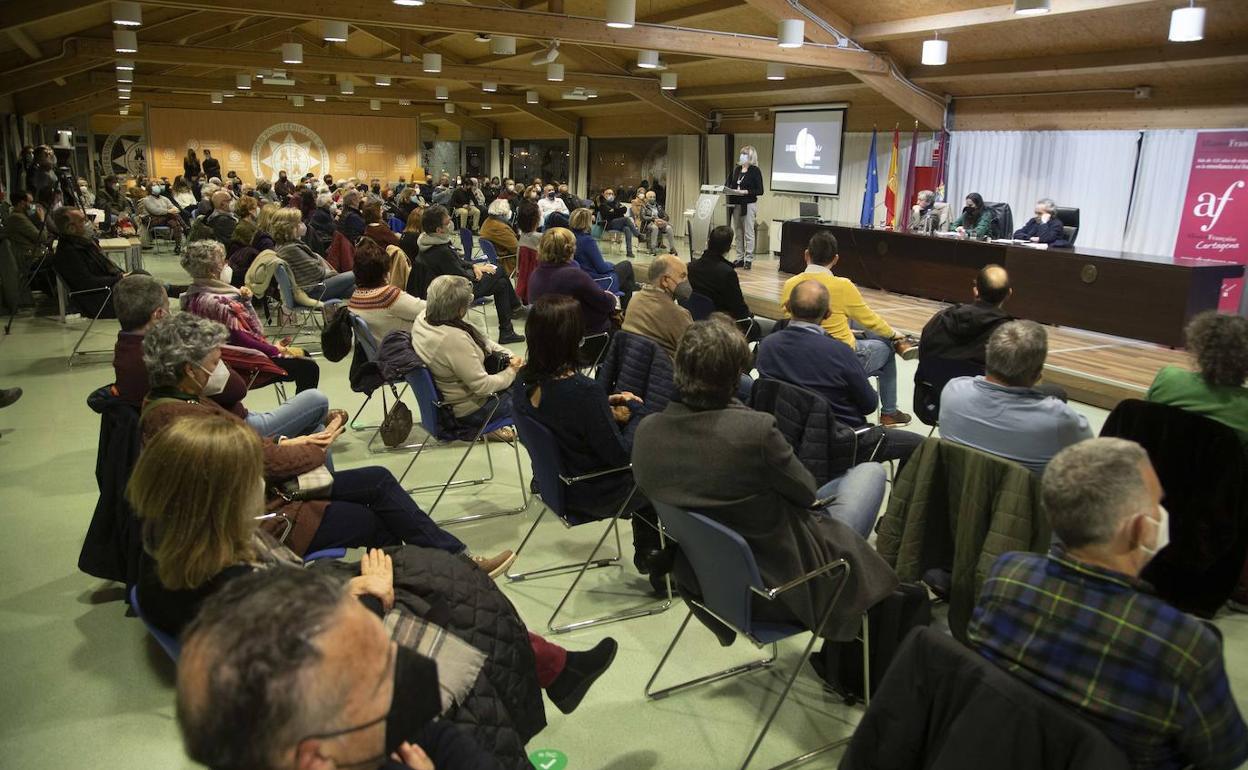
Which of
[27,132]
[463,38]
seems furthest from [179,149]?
[463,38]

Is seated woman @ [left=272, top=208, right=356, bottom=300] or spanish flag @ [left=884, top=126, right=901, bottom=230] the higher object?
spanish flag @ [left=884, top=126, right=901, bottom=230]

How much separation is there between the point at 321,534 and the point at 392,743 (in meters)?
1.63

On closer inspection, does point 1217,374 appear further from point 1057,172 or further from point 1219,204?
point 1057,172

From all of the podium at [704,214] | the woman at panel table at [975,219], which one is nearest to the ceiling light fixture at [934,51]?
the woman at panel table at [975,219]

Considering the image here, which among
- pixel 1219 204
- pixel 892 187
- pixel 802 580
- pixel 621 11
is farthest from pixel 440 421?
pixel 892 187

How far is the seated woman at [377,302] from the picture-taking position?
477cm

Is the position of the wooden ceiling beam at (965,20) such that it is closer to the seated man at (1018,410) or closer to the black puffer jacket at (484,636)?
the seated man at (1018,410)

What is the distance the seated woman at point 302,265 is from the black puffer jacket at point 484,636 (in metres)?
5.50

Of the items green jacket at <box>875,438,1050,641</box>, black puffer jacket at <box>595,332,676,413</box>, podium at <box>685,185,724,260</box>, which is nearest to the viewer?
green jacket at <box>875,438,1050,641</box>

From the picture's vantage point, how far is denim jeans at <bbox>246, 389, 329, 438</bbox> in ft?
12.1

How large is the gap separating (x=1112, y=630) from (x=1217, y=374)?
1858 mm

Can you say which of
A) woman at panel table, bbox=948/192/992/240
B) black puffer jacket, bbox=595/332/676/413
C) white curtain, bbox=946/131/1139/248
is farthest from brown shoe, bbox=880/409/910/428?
white curtain, bbox=946/131/1139/248

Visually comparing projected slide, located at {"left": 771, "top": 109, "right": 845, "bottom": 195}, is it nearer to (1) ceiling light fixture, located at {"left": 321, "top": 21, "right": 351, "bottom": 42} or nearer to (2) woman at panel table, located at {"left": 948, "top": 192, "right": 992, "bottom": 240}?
(2) woman at panel table, located at {"left": 948, "top": 192, "right": 992, "bottom": 240}

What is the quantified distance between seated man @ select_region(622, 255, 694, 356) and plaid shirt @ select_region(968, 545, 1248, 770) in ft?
9.06
